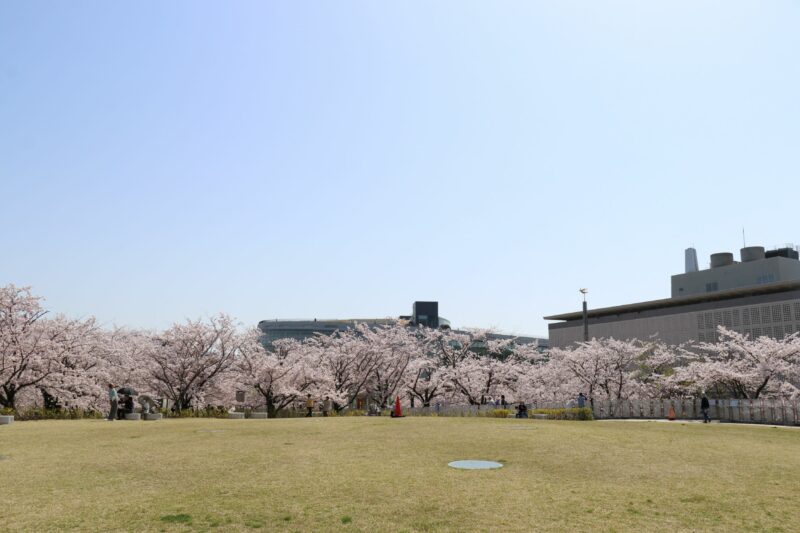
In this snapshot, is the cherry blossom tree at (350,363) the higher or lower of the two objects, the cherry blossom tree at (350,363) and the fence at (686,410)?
the higher

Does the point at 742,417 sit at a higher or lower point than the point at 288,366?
lower

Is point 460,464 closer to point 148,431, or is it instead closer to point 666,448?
point 666,448

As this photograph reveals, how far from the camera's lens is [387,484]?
1066 cm

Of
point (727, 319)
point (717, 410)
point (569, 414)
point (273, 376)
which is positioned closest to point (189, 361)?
point (273, 376)

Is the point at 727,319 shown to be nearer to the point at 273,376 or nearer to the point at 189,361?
the point at 273,376

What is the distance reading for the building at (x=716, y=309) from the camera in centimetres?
6506

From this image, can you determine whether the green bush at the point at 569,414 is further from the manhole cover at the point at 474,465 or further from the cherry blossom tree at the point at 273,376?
the manhole cover at the point at 474,465

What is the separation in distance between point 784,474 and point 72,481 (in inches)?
575

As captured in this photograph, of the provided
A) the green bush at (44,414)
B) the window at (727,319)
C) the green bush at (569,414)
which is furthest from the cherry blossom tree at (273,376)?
the window at (727,319)

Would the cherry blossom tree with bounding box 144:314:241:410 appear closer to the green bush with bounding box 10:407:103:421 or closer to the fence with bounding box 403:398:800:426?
the green bush with bounding box 10:407:103:421

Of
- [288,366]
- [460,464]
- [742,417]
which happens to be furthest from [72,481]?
[742,417]

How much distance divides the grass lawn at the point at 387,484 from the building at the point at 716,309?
55560 mm

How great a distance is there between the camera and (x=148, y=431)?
20.0 meters

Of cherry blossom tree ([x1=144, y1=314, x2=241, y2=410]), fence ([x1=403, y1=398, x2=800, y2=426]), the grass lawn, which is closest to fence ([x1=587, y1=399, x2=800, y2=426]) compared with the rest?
fence ([x1=403, y1=398, x2=800, y2=426])
